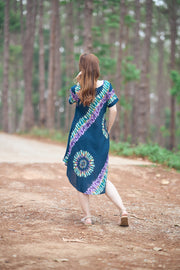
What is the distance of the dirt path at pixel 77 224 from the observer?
2.96m

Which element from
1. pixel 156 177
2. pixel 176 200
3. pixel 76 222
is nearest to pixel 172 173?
pixel 156 177

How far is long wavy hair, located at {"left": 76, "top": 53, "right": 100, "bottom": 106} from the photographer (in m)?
4.03

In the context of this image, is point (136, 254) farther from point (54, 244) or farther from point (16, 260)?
point (16, 260)

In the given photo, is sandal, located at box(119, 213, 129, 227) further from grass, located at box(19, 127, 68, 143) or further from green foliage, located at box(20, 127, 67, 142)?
green foliage, located at box(20, 127, 67, 142)

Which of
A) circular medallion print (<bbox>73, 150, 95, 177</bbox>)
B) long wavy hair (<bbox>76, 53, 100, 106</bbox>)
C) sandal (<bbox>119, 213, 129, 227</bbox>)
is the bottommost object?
sandal (<bbox>119, 213, 129, 227</bbox>)

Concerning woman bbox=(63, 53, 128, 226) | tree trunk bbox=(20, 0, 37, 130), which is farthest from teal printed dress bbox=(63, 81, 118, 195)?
tree trunk bbox=(20, 0, 37, 130)

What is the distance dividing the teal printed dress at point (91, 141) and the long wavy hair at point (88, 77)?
0.09 metres

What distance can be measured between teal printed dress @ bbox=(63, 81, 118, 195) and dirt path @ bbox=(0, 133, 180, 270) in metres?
0.56

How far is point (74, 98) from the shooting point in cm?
417

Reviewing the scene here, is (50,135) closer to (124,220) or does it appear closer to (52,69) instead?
(52,69)

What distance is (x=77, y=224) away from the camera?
13.9 ft

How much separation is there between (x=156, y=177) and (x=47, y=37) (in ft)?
93.8

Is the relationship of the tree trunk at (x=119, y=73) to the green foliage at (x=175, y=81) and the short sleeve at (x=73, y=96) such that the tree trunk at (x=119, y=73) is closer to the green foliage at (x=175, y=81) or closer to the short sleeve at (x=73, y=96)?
the green foliage at (x=175, y=81)

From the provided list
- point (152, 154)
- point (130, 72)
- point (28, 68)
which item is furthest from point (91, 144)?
point (28, 68)
